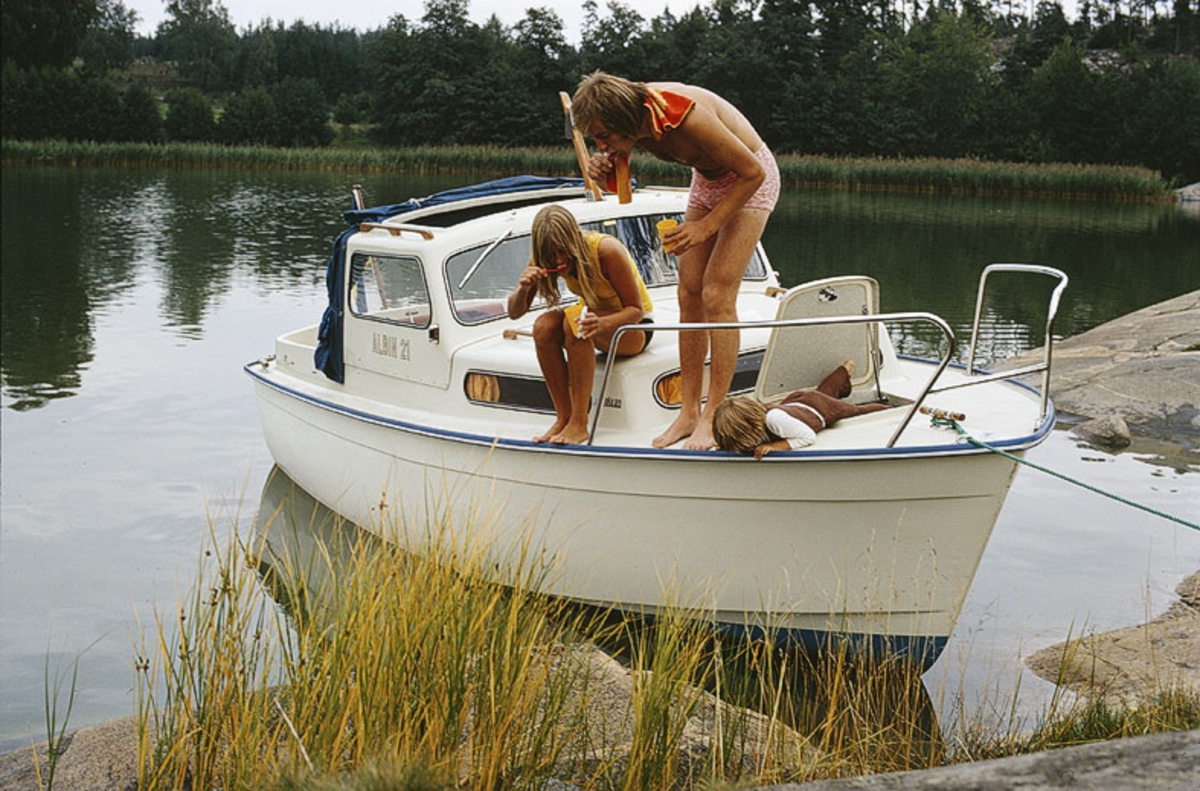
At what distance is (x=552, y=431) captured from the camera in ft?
20.7

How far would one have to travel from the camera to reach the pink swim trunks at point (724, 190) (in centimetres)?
602

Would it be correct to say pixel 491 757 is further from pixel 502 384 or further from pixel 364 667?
pixel 502 384

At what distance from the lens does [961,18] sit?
78.4m

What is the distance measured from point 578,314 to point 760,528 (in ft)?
4.70

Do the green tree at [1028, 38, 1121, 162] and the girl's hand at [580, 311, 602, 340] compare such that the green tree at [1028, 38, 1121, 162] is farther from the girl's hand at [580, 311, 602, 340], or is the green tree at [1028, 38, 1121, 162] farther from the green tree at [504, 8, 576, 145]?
the girl's hand at [580, 311, 602, 340]

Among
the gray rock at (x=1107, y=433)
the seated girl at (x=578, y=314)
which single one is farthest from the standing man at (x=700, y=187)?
the gray rock at (x=1107, y=433)

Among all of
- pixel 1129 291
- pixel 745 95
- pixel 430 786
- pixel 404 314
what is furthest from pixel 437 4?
pixel 430 786

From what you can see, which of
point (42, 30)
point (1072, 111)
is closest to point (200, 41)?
point (42, 30)

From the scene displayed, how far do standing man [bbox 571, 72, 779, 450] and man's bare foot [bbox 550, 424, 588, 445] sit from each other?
394 mm

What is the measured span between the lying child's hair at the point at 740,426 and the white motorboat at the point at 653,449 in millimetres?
83

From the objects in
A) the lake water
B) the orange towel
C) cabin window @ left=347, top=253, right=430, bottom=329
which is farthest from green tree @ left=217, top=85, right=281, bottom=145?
the orange towel

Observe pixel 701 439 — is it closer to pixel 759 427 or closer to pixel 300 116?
pixel 759 427

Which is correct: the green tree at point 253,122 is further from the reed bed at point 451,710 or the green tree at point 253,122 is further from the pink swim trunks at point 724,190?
the reed bed at point 451,710

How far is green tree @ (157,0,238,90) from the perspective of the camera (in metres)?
133
